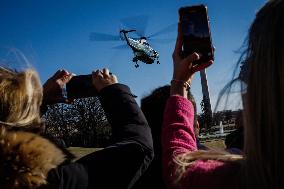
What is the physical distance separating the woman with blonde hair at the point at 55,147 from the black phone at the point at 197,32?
1.61ft

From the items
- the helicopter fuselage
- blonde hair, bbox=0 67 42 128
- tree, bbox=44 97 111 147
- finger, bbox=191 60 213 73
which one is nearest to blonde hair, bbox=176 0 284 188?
finger, bbox=191 60 213 73

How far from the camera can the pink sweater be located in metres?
1.63

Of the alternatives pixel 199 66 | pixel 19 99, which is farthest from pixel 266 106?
pixel 19 99

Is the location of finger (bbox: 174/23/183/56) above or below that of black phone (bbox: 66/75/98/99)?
above

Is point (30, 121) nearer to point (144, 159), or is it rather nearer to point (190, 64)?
point (144, 159)

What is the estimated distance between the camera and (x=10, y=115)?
2.06 metres

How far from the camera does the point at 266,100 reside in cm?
147

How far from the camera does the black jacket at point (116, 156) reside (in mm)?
2117

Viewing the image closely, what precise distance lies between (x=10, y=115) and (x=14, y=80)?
8.1 inches

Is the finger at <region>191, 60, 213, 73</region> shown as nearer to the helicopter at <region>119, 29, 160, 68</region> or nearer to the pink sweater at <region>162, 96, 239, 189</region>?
the pink sweater at <region>162, 96, 239, 189</region>

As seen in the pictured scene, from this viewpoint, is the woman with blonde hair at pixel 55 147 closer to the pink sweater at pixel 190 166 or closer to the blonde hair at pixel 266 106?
the pink sweater at pixel 190 166

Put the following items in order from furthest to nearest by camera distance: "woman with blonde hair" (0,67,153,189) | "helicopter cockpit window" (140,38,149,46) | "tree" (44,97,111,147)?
"tree" (44,97,111,147)
"helicopter cockpit window" (140,38,149,46)
"woman with blonde hair" (0,67,153,189)

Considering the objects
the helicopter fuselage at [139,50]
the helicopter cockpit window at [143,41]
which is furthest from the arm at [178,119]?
the helicopter cockpit window at [143,41]

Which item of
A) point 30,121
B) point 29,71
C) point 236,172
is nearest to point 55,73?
point 29,71
